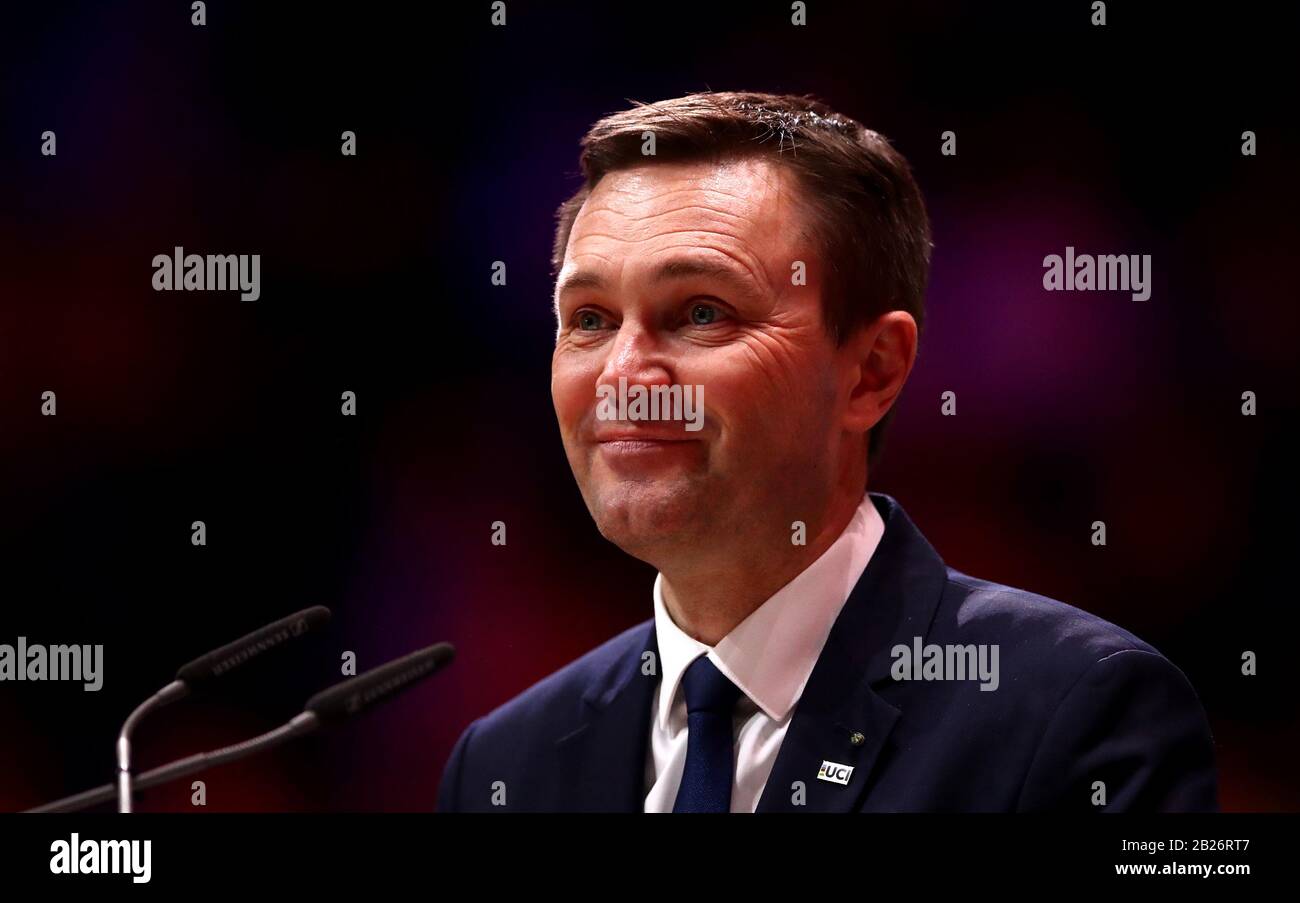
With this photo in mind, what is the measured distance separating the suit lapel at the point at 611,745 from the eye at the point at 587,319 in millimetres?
692

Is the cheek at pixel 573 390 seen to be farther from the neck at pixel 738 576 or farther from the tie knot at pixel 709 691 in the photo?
the tie knot at pixel 709 691

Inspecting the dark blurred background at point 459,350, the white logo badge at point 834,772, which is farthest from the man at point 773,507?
the dark blurred background at point 459,350

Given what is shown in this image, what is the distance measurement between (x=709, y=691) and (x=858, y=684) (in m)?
0.29

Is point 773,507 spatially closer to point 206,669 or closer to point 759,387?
point 759,387

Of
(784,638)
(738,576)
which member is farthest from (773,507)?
(784,638)

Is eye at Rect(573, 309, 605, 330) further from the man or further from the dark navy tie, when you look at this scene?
the dark navy tie

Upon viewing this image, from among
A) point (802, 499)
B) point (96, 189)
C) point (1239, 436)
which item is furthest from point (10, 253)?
point (1239, 436)

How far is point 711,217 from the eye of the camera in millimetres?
2938

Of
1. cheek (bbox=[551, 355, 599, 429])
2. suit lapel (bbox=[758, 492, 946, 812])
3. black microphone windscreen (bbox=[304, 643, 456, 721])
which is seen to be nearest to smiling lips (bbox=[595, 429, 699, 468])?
cheek (bbox=[551, 355, 599, 429])

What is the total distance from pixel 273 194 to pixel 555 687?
1.27m

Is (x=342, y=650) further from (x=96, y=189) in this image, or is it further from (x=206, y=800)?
(x=96, y=189)

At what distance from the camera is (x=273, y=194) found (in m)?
3.37
